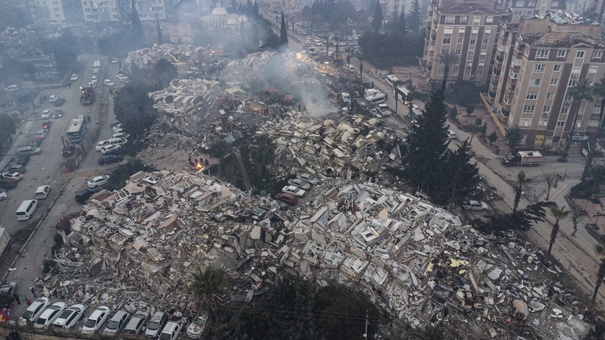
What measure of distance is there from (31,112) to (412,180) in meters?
60.2

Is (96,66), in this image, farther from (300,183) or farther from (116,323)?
(116,323)

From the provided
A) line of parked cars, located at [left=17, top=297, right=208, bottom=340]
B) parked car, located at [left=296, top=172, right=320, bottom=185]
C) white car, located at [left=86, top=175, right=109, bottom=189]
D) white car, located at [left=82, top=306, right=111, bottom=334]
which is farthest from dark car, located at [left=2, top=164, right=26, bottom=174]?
parked car, located at [left=296, top=172, right=320, bottom=185]

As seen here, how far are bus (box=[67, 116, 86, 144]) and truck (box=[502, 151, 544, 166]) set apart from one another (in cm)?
5464

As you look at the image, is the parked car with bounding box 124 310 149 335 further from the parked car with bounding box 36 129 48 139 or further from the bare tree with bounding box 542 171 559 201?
the parked car with bounding box 36 129 48 139

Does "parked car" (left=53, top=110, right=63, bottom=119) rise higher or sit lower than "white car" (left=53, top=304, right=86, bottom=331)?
higher

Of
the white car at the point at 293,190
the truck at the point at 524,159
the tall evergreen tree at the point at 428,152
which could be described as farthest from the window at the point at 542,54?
the white car at the point at 293,190

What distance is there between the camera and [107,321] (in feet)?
96.9

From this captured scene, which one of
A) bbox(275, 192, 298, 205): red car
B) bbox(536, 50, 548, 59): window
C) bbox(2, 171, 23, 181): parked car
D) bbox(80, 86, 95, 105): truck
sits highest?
bbox(536, 50, 548, 59): window

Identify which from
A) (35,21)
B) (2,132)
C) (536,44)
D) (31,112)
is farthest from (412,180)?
(35,21)

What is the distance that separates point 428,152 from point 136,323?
97.4 ft

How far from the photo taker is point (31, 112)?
67.6 meters

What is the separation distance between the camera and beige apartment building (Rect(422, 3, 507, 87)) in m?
→ 68.4

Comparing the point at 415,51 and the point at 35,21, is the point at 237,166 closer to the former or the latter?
the point at 415,51

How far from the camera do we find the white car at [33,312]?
29.7m
